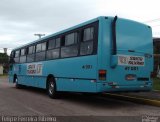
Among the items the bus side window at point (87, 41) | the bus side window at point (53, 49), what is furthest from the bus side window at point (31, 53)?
the bus side window at point (87, 41)

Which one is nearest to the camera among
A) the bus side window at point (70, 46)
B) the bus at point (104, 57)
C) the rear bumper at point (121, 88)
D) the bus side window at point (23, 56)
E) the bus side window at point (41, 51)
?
the rear bumper at point (121, 88)

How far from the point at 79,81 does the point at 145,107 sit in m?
2.64

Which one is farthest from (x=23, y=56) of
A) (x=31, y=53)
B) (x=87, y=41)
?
(x=87, y=41)

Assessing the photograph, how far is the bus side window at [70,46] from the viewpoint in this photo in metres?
12.6

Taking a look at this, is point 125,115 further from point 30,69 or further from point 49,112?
point 30,69

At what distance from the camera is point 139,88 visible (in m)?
11.8

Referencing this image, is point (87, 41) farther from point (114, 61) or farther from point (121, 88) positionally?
point (121, 88)

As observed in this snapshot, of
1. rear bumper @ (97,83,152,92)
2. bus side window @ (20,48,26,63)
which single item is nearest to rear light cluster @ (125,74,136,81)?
rear bumper @ (97,83,152,92)

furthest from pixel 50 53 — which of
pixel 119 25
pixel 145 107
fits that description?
pixel 145 107

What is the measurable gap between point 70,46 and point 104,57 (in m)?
2.55

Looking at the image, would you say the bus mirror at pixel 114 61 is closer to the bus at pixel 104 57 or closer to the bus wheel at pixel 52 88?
the bus at pixel 104 57

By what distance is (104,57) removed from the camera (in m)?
10.9

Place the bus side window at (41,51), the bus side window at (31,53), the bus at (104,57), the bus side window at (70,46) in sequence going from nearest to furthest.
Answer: the bus at (104,57)
the bus side window at (70,46)
the bus side window at (41,51)
the bus side window at (31,53)

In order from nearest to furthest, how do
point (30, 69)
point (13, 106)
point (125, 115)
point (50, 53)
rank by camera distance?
point (125, 115)
point (13, 106)
point (50, 53)
point (30, 69)
